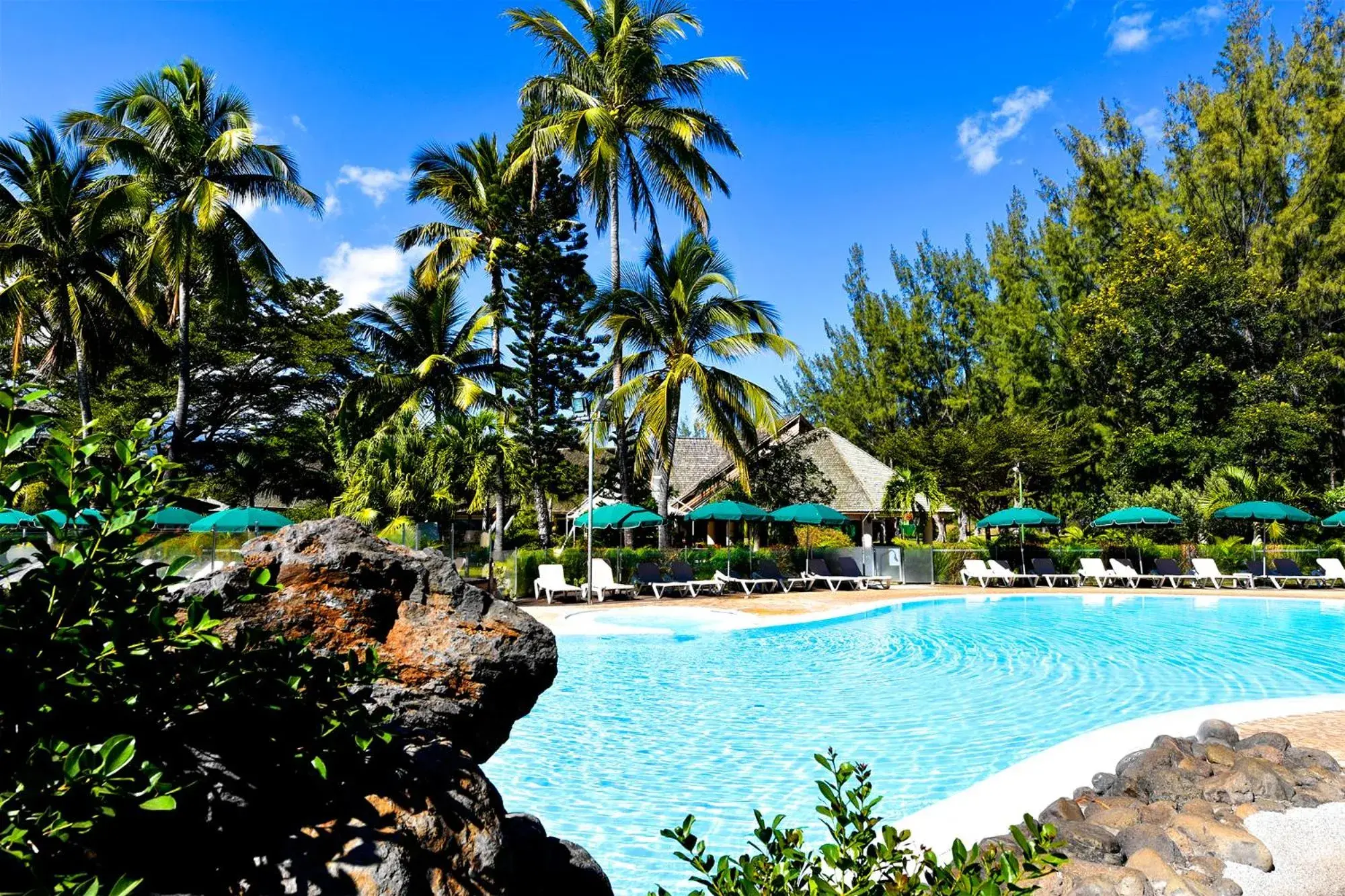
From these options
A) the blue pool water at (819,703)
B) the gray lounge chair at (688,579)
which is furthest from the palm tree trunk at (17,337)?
the blue pool water at (819,703)

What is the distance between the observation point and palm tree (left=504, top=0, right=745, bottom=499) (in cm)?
2280

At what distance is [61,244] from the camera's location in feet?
68.2

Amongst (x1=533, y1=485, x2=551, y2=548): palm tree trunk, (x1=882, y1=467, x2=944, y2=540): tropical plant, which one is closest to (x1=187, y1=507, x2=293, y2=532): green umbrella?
(x1=533, y1=485, x2=551, y2=548): palm tree trunk

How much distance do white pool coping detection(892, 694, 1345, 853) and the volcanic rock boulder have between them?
2015 millimetres

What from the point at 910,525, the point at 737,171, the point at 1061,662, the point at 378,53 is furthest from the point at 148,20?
the point at 910,525

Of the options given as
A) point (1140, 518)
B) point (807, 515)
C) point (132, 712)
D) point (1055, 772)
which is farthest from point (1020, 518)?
point (132, 712)

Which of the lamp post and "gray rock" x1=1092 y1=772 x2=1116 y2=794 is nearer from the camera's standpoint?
"gray rock" x1=1092 y1=772 x2=1116 y2=794

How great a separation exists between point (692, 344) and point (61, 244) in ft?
56.8

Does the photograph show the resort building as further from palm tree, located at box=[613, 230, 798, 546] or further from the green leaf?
the green leaf

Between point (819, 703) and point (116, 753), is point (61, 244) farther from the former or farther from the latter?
point (116, 753)

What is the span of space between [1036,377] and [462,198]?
28504 millimetres

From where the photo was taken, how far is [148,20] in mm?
7555

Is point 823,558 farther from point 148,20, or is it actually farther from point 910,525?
point 148,20

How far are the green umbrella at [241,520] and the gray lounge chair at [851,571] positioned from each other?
1570 centimetres
